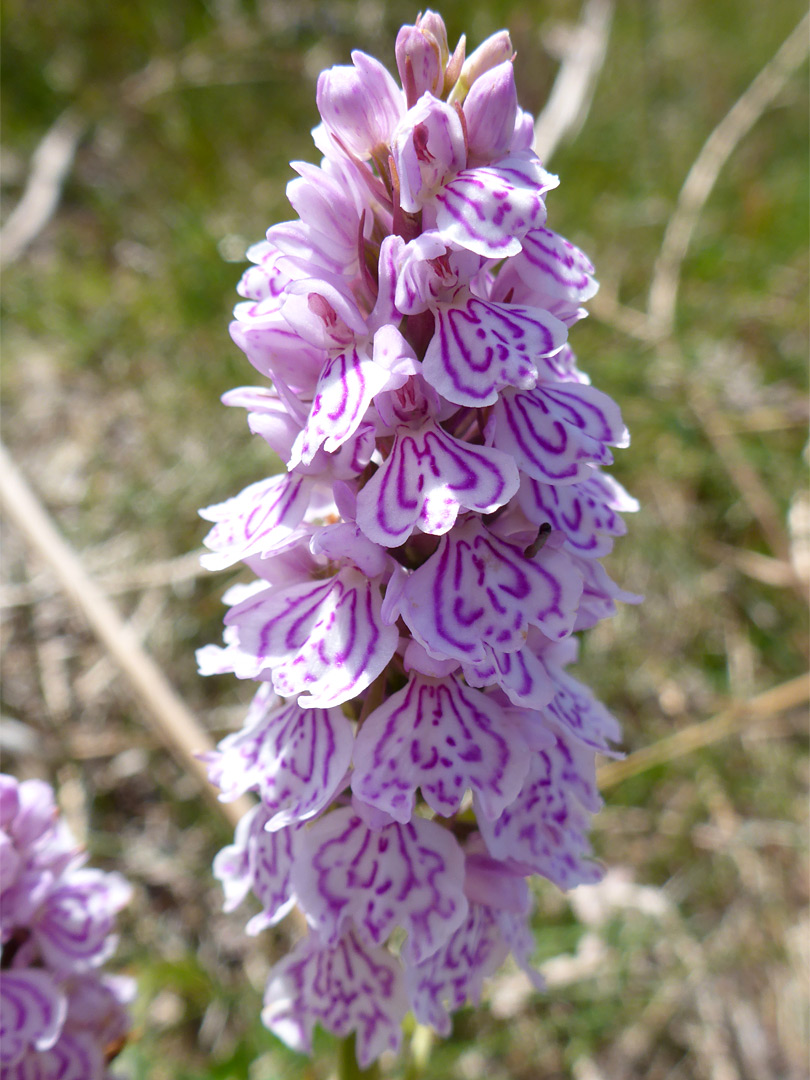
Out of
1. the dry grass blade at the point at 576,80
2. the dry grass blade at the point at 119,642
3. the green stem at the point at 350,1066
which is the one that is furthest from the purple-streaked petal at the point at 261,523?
the dry grass blade at the point at 576,80

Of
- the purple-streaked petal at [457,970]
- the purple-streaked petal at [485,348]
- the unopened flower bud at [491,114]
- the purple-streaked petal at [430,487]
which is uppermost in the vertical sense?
the unopened flower bud at [491,114]

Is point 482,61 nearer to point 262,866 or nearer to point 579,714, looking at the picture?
point 579,714

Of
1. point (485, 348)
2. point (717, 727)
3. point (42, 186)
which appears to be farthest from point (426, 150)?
point (42, 186)

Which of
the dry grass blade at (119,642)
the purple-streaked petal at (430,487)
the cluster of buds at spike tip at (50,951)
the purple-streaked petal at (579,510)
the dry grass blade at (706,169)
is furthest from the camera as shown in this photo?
the dry grass blade at (706,169)

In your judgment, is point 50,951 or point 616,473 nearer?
point 50,951

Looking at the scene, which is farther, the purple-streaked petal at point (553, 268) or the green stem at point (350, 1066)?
the green stem at point (350, 1066)

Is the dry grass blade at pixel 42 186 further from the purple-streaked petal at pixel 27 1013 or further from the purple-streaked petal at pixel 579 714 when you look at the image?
the purple-streaked petal at pixel 579 714
